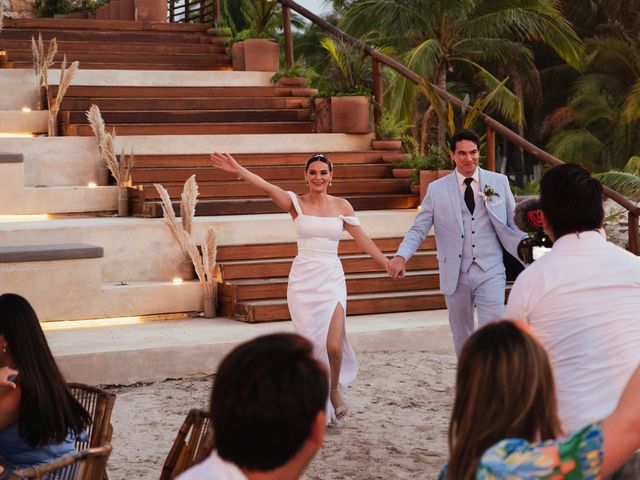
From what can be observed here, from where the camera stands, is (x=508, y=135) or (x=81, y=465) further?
(x=508, y=135)

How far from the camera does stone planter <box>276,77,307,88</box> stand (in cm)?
1498

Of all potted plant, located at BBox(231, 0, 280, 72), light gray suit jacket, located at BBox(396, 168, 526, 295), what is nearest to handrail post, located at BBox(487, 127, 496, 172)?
potted plant, located at BBox(231, 0, 280, 72)

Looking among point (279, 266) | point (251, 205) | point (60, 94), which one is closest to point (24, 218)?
point (60, 94)

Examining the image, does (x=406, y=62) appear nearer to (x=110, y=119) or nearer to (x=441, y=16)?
(x=441, y=16)

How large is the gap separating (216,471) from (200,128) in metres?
11.5

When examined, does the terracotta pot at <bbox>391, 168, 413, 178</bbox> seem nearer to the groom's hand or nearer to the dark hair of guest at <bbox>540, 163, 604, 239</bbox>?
the groom's hand

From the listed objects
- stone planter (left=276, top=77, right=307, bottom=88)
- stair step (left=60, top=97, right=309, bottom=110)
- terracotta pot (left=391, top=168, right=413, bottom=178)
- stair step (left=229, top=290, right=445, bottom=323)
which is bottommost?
stair step (left=229, top=290, right=445, bottom=323)

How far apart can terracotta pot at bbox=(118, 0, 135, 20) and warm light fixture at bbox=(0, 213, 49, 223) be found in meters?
7.96

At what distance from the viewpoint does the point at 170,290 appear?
10.0 meters

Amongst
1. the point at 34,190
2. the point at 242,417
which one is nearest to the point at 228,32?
the point at 34,190

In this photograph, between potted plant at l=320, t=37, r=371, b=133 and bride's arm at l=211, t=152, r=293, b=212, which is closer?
bride's arm at l=211, t=152, r=293, b=212

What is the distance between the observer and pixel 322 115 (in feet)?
45.7

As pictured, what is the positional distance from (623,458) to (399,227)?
9217 millimetres

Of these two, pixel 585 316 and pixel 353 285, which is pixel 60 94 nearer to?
pixel 353 285
